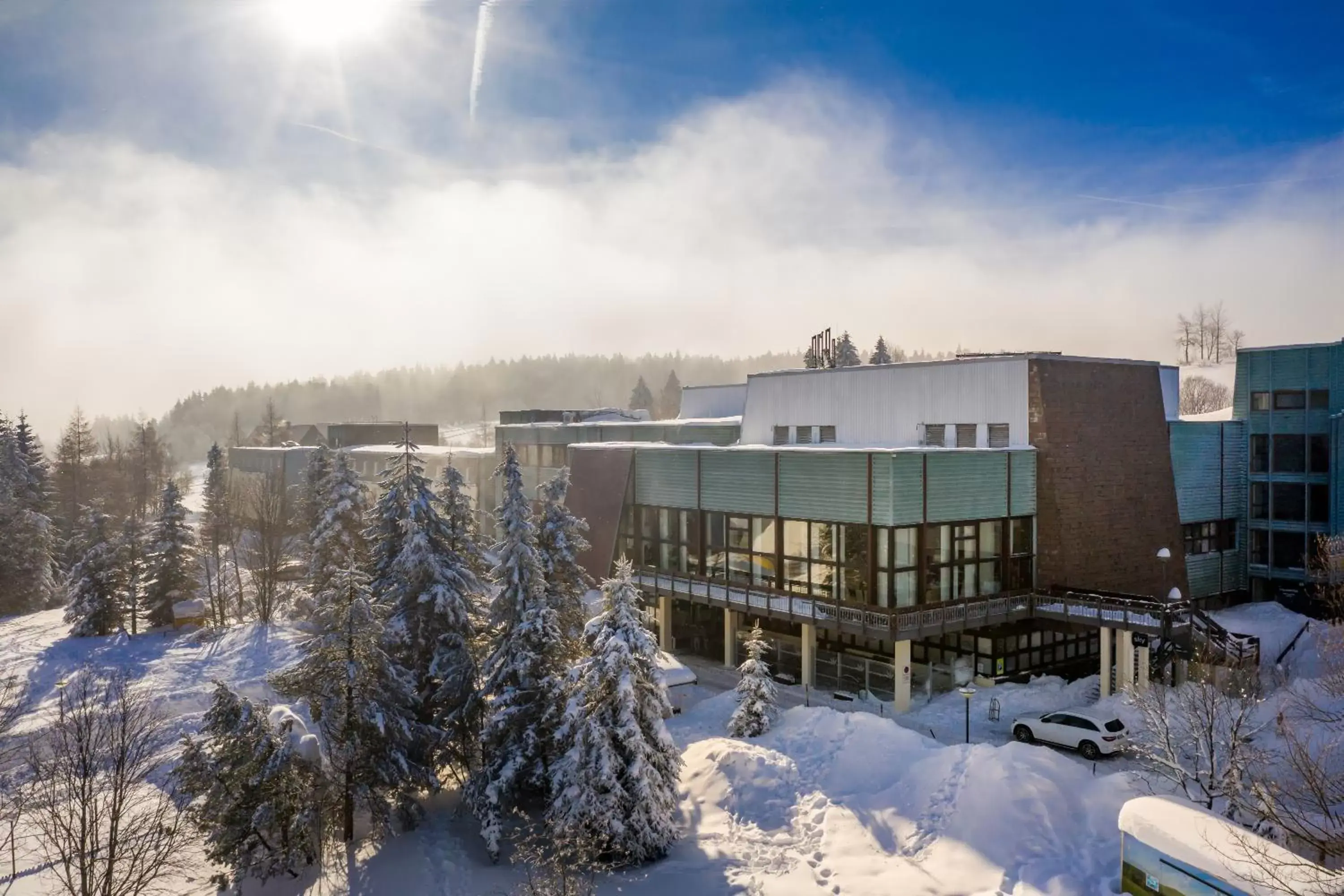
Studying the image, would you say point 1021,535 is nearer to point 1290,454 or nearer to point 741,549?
point 741,549

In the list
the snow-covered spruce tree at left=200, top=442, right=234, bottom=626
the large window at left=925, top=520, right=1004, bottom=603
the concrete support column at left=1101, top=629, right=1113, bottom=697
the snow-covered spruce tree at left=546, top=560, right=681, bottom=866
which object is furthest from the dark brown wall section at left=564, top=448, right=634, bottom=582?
the snow-covered spruce tree at left=200, top=442, right=234, bottom=626

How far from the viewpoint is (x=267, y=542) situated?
42.5m

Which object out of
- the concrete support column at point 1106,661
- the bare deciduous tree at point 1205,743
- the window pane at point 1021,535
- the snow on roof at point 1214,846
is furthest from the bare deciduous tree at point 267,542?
the snow on roof at point 1214,846

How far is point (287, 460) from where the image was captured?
231 ft

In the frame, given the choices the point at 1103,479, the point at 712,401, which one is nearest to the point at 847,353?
the point at 712,401

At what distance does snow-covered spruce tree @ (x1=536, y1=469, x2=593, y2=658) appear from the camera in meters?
25.0

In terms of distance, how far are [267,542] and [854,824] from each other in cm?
3503

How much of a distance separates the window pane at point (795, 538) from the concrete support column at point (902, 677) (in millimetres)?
4270

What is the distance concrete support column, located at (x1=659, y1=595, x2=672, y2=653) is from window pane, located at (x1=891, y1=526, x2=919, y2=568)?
1074 cm

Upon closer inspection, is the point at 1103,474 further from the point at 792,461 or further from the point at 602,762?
the point at 602,762

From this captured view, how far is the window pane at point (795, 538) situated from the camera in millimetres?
27500

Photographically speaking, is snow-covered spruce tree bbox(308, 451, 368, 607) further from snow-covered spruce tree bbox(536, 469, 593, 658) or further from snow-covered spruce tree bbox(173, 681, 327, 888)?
snow-covered spruce tree bbox(173, 681, 327, 888)

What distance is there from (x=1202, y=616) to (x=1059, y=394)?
27.3 ft

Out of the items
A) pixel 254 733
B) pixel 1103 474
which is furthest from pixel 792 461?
pixel 254 733
